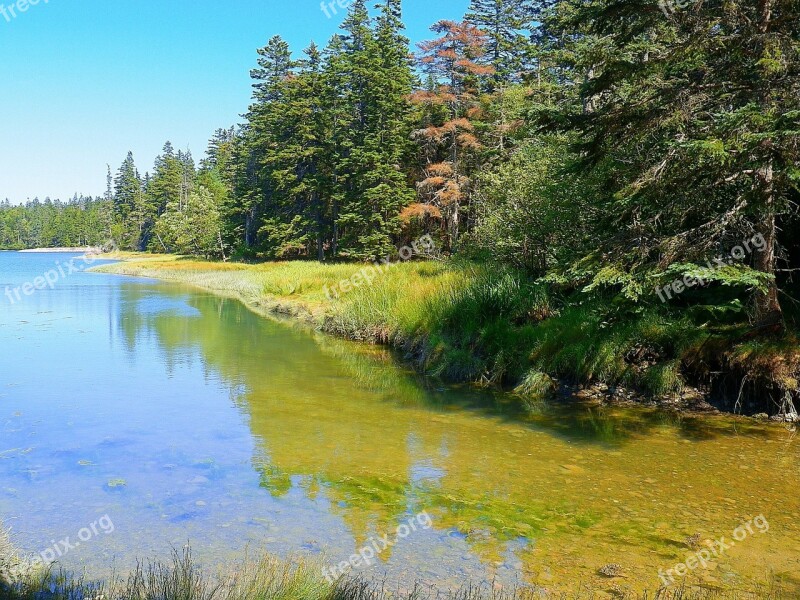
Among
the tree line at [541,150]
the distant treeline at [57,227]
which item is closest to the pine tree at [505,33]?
the tree line at [541,150]

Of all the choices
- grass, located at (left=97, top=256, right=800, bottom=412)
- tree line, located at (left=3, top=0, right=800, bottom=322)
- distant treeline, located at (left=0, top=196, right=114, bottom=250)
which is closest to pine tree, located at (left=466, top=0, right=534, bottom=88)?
tree line, located at (left=3, top=0, right=800, bottom=322)

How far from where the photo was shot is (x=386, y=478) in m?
7.06

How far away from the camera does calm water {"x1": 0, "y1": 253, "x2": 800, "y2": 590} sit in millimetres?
5199

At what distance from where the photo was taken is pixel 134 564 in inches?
195

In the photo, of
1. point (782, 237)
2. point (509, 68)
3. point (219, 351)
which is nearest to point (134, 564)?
point (782, 237)

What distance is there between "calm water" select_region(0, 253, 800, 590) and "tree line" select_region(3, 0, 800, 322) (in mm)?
2232

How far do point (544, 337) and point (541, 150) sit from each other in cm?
713

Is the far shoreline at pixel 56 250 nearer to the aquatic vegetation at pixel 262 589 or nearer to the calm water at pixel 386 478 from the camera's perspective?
the calm water at pixel 386 478

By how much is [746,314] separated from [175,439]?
8490mm

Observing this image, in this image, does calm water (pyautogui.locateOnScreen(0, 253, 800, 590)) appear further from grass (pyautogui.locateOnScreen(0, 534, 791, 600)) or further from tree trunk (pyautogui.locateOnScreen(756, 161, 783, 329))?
tree trunk (pyautogui.locateOnScreen(756, 161, 783, 329))

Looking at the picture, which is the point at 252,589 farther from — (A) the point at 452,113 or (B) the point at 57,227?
(B) the point at 57,227

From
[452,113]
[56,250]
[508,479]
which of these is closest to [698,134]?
[508,479]

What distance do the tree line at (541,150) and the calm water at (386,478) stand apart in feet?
7.32

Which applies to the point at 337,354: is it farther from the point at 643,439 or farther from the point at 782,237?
the point at 782,237
